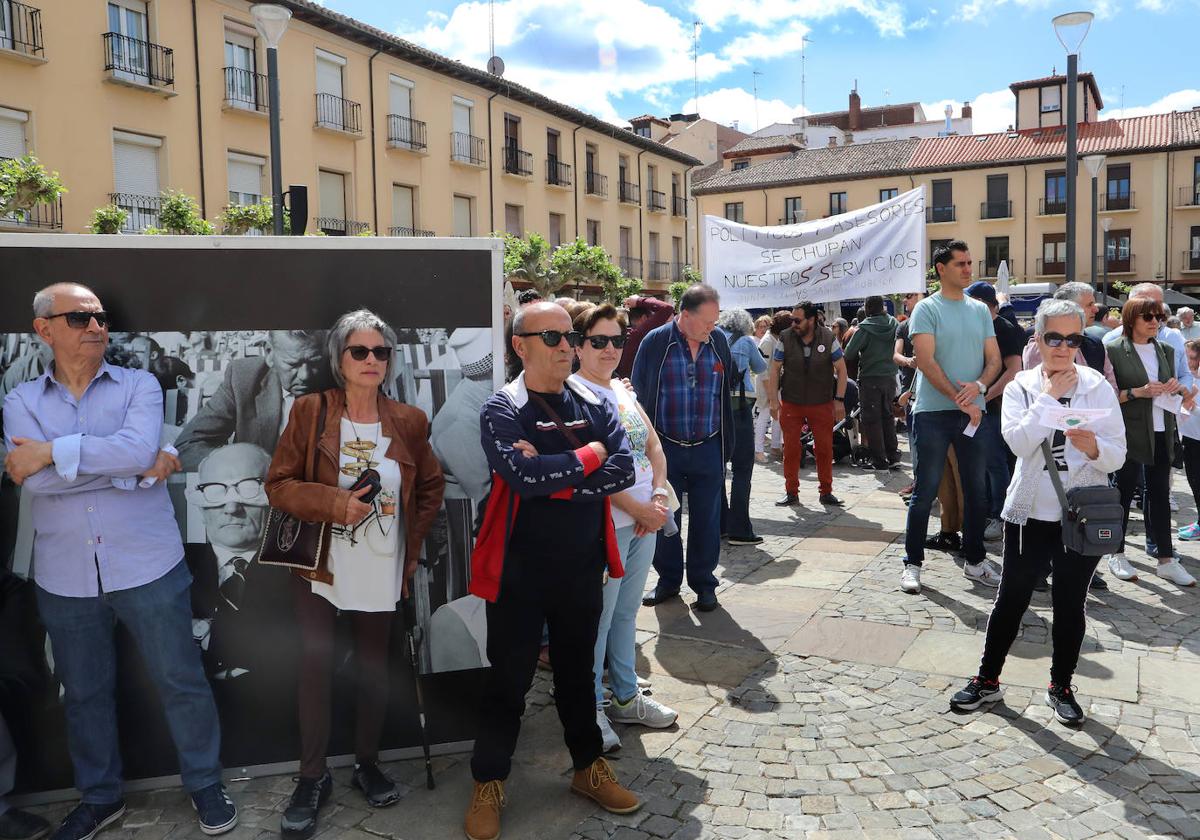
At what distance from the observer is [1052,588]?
13.1 ft

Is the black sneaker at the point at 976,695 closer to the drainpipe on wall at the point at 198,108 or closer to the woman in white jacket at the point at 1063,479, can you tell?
the woman in white jacket at the point at 1063,479

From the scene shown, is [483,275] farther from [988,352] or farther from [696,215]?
[696,215]

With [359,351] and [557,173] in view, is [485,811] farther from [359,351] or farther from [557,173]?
[557,173]

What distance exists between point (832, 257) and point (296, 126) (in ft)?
64.3

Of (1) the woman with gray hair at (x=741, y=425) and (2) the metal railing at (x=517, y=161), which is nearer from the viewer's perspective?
(1) the woman with gray hair at (x=741, y=425)

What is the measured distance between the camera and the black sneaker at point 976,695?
4078mm

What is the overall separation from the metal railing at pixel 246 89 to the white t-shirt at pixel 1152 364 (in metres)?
21.1

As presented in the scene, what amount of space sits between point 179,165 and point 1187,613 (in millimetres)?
21459

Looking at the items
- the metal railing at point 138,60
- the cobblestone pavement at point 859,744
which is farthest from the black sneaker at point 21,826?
the metal railing at point 138,60

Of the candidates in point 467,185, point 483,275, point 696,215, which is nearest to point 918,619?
point 483,275

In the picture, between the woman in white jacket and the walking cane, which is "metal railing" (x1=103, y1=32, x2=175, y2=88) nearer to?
the walking cane

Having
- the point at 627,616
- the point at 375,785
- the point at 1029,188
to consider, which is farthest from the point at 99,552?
the point at 1029,188

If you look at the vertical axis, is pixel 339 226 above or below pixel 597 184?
below

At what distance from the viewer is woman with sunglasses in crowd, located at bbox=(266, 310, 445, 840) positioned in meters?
3.32
